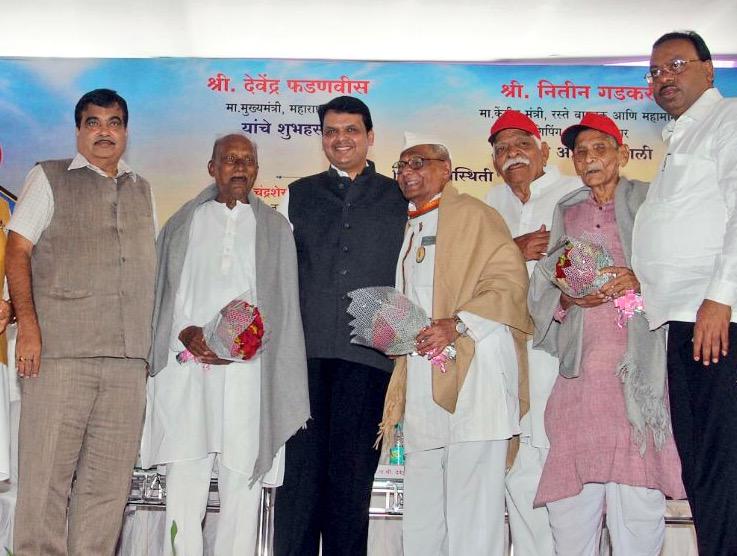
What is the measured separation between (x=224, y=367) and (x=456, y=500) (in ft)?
4.08

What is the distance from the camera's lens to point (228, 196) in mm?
4508

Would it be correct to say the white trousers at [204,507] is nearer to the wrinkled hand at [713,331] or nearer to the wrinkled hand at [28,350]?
the wrinkled hand at [28,350]

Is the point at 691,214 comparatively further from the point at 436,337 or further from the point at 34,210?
the point at 34,210

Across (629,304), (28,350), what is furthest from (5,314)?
(629,304)

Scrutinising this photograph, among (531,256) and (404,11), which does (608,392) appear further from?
(404,11)

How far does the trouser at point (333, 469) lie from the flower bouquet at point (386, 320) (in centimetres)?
32

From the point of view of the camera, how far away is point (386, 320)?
3918 millimetres

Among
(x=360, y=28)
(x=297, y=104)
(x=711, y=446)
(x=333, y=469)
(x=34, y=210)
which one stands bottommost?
(x=333, y=469)

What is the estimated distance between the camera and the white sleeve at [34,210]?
13.7ft

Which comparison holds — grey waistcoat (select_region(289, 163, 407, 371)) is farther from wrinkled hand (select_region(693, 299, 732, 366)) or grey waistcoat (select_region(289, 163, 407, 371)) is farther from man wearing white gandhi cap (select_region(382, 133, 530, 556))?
wrinkled hand (select_region(693, 299, 732, 366))

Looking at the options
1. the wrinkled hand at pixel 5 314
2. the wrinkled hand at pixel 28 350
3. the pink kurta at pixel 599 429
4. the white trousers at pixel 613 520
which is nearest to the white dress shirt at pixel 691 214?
the pink kurta at pixel 599 429

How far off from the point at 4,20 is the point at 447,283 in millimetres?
4319

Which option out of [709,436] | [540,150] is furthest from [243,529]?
[540,150]

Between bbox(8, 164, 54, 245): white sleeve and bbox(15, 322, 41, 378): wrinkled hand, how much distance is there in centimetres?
43
